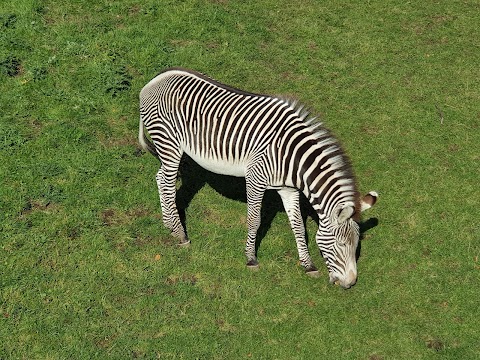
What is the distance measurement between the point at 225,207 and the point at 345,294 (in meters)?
2.50

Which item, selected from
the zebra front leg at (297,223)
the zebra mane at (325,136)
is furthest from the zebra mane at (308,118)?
the zebra front leg at (297,223)

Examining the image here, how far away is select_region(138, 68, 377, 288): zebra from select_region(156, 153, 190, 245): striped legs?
0.6 inches

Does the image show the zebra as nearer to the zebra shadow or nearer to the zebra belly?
the zebra belly

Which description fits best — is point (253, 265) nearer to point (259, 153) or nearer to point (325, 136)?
point (259, 153)

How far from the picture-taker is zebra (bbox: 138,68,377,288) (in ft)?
26.7

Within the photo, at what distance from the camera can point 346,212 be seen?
781 centimetres

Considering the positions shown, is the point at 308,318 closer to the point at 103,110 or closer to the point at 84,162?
the point at 84,162

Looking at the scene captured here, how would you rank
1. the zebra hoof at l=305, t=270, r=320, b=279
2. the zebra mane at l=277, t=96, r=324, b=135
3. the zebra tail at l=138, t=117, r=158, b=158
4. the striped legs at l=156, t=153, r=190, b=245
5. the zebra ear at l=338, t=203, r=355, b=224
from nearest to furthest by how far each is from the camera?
the zebra ear at l=338, t=203, r=355, b=224, the zebra mane at l=277, t=96, r=324, b=135, the zebra hoof at l=305, t=270, r=320, b=279, the striped legs at l=156, t=153, r=190, b=245, the zebra tail at l=138, t=117, r=158, b=158

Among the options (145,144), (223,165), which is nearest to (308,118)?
(223,165)

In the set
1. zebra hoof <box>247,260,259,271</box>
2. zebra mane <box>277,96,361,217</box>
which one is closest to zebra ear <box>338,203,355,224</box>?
zebra mane <box>277,96,361,217</box>

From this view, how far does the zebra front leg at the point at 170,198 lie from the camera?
9391 millimetres

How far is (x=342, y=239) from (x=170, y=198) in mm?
2825

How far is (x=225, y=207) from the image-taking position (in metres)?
10.3

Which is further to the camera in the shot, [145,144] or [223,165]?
[145,144]
